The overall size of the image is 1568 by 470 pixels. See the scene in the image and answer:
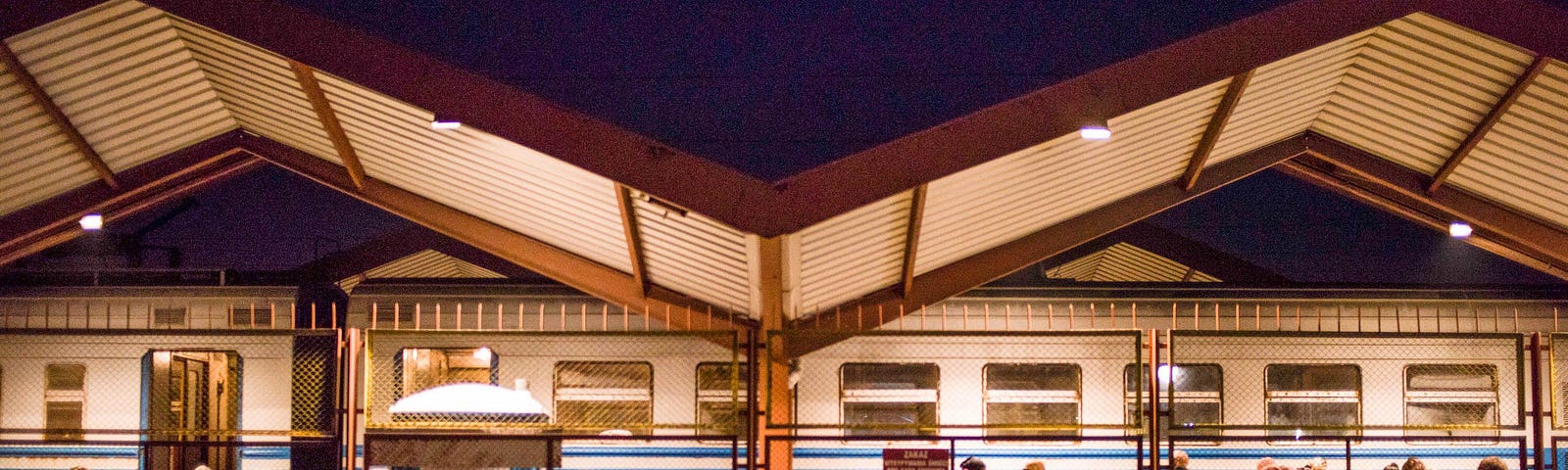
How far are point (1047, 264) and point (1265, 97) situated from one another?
13.1 metres

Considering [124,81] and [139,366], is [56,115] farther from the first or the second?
[139,366]

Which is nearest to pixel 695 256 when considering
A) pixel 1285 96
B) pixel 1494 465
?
pixel 1285 96

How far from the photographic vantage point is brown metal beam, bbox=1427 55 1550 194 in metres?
11.2

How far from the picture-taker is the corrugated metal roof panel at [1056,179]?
1136 centimetres

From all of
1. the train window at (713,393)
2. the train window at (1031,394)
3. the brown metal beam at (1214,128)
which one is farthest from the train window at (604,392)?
the brown metal beam at (1214,128)

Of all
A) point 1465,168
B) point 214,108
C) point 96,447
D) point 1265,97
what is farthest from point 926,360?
point 96,447

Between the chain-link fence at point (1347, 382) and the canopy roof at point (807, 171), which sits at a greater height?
the canopy roof at point (807, 171)

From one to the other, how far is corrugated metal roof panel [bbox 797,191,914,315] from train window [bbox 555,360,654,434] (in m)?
2.44

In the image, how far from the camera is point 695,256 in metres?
12.2

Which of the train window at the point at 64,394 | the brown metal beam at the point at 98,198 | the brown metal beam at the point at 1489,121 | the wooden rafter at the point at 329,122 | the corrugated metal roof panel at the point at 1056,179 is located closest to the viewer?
the wooden rafter at the point at 329,122

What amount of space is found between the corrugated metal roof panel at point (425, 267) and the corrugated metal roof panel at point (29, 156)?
9.37 metres

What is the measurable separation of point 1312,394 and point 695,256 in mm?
7292

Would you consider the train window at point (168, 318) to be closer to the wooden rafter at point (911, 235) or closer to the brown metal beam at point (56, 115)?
the brown metal beam at point (56, 115)

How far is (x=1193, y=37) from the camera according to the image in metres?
10.3
